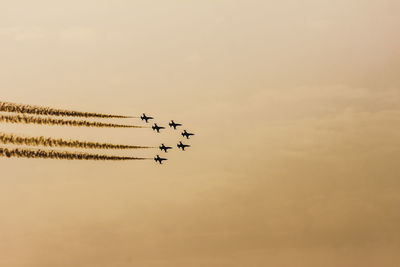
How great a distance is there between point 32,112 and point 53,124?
490cm

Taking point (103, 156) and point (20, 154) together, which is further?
point (103, 156)

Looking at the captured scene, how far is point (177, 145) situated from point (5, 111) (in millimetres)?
61893

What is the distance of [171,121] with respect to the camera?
143m

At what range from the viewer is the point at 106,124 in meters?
102

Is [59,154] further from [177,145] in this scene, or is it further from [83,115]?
[177,145]

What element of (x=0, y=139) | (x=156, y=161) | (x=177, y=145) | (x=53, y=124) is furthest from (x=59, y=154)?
(x=177, y=145)

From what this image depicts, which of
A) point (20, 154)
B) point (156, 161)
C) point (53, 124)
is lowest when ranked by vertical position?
point (20, 154)

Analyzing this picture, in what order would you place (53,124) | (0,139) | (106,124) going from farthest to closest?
(106,124) → (53,124) → (0,139)

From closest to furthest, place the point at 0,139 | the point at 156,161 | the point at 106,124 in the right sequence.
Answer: the point at 0,139 → the point at 106,124 → the point at 156,161

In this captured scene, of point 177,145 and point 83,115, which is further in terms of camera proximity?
Result: point 177,145

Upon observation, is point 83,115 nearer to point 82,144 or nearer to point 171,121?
point 82,144

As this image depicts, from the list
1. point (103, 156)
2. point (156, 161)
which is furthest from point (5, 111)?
point (156, 161)

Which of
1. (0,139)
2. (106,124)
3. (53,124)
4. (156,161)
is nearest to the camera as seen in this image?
(0,139)

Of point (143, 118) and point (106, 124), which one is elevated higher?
point (143, 118)
